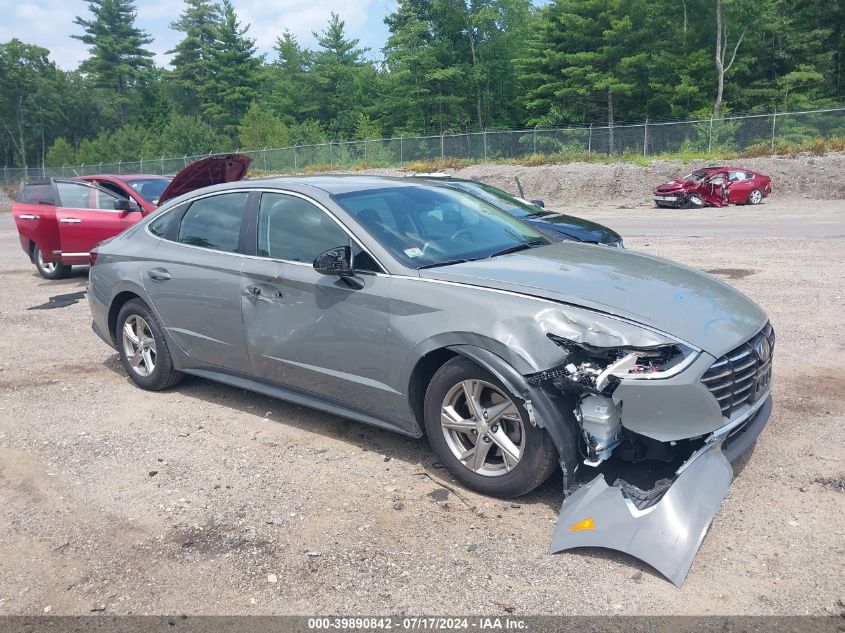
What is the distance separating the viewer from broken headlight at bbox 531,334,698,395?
3.33 m

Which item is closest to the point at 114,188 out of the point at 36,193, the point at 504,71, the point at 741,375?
the point at 36,193

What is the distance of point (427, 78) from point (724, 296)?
4837 centimetres

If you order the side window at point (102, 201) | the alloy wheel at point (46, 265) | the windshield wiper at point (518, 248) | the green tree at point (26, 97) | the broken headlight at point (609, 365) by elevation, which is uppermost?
the green tree at point (26, 97)

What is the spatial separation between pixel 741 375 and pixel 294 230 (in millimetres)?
2834

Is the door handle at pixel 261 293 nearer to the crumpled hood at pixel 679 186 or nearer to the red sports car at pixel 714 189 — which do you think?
the red sports car at pixel 714 189

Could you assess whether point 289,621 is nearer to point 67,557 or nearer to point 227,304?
point 67,557

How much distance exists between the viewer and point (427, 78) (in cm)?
4959

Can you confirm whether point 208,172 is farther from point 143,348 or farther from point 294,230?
point 294,230

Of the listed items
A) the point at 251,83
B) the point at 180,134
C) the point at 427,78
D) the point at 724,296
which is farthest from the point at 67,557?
the point at 251,83

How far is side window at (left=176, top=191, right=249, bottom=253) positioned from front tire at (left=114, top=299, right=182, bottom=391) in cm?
71

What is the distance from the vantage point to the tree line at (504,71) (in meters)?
42.6

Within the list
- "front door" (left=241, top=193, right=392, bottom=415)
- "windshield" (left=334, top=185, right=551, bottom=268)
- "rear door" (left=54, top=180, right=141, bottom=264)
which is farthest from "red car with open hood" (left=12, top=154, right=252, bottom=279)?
"windshield" (left=334, top=185, right=551, bottom=268)

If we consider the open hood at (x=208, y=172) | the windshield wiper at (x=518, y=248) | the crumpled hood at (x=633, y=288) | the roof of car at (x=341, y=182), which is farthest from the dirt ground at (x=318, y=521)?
the open hood at (x=208, y=172)

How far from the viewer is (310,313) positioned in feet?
14.6
